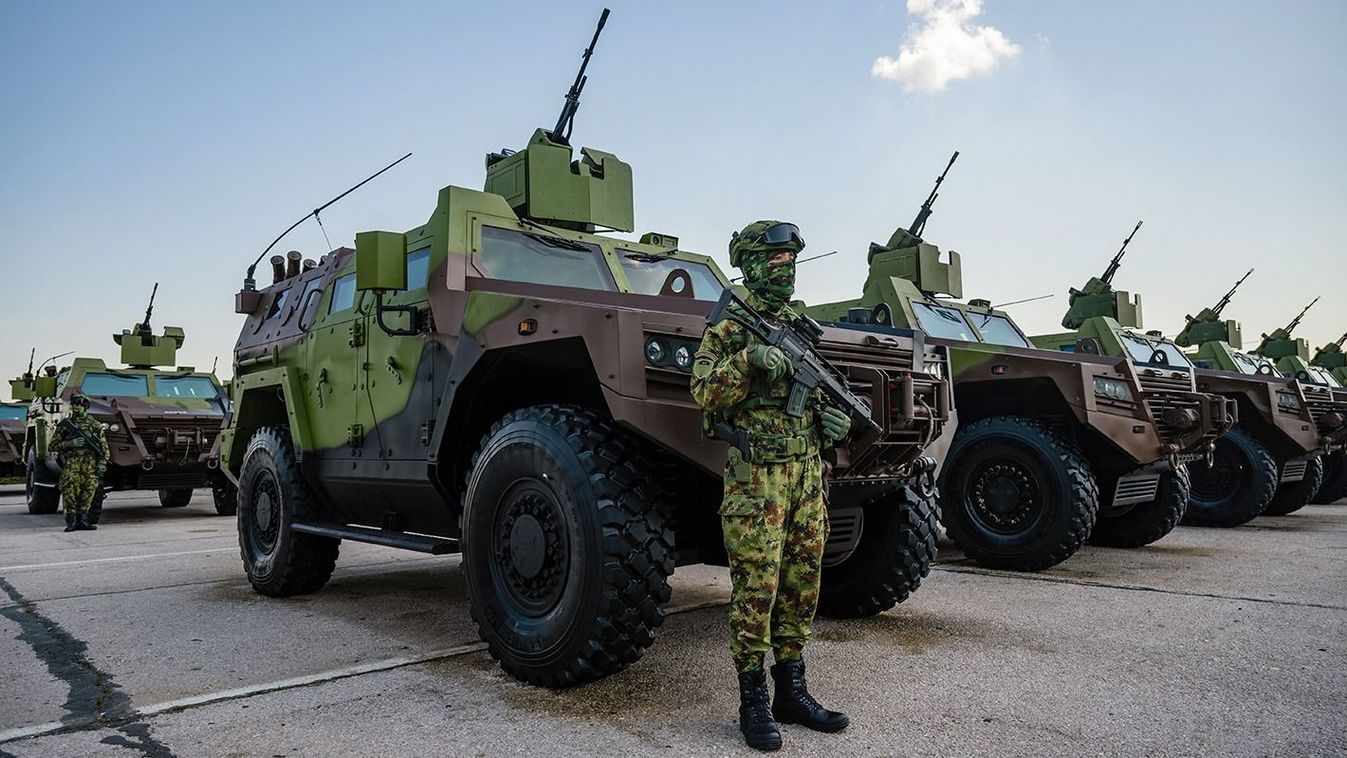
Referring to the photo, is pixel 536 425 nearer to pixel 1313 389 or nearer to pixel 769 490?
pixel 769 490

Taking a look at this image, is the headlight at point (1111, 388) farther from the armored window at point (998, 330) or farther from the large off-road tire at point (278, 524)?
the large off-road tire at point (278, 524)

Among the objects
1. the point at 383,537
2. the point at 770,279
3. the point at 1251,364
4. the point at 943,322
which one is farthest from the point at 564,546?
the point at 1251,364

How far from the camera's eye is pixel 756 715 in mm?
2738

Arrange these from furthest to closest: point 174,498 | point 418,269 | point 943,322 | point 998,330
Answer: point 174,498, point 998,330, point 943,322, point 418,269

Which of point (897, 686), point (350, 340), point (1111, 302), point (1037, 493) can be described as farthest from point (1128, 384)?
point (1111, 302)

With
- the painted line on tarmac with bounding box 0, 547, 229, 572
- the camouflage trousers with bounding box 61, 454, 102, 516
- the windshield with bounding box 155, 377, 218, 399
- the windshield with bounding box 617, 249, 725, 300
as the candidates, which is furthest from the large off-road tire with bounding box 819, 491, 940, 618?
the windshield with bounding box 155, 377, 218, 399

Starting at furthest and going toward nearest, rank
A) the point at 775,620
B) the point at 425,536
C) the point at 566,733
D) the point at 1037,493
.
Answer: the point at 1037,493, the point at 425,536, the point at 775,620, the point at 566,733

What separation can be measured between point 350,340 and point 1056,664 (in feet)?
11.8

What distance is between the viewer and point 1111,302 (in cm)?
1256

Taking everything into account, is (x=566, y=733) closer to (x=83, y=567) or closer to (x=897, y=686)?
(x=897, y=686)

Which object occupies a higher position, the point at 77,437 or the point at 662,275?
the point at 662,275

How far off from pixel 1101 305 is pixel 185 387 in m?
11.9

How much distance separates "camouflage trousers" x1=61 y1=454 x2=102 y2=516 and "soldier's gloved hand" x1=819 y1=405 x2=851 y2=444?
933 centimetres

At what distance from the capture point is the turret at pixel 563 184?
5.30 meters
